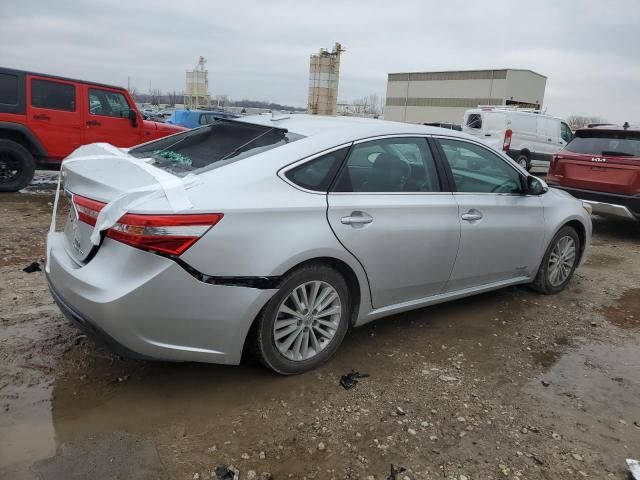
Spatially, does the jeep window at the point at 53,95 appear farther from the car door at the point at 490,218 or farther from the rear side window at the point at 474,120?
the rear side window at the point at 474,120

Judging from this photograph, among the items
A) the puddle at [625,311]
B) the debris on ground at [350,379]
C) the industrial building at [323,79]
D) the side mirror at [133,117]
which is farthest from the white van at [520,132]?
the industrial building at [323,79]

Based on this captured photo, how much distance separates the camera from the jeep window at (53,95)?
8422mm

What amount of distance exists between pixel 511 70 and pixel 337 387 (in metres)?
53.1

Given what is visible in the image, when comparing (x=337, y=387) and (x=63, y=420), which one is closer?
(x=63, y=420)

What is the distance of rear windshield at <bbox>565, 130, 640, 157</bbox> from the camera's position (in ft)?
23.8

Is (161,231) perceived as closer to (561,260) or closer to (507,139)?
(561,260)

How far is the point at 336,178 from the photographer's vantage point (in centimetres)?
320

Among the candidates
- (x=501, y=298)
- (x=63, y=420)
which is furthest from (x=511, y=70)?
(x=63, y=420)

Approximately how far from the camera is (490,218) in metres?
4.00

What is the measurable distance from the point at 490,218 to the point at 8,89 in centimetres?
770

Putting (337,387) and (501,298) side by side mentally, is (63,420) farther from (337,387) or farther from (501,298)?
(501,298)

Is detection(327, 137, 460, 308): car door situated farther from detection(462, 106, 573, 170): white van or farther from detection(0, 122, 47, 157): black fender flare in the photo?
detection(462, 106, 573, 170): white van

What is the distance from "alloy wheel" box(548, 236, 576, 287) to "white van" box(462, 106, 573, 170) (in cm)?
1199

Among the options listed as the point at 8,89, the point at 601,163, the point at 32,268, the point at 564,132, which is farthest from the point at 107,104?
the point at 564,132
